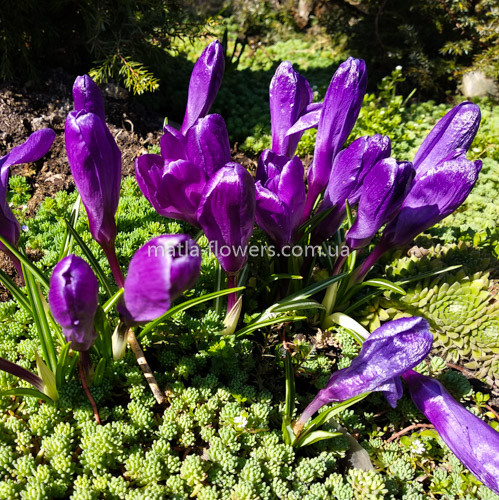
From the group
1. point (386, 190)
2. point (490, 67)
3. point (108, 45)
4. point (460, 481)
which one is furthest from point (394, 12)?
point (460, 481)

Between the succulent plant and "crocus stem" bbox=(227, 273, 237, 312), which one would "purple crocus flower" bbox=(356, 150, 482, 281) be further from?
"crocus stem" bbox=(227, 273, 237, 312)

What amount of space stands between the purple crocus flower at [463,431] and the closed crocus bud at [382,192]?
1.80 feet

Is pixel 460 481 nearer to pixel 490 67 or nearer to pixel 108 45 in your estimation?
pixel 108 45

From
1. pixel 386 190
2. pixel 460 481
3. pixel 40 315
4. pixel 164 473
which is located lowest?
pixel 460 481

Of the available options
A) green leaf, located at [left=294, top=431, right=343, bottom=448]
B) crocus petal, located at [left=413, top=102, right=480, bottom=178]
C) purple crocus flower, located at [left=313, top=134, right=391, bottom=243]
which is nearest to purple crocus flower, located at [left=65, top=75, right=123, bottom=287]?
purple crocus flower, located at [left=313, top=134, right=391, bottom=243]

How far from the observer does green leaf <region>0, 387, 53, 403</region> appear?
1.37 metres

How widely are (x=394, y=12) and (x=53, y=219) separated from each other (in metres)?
3.78

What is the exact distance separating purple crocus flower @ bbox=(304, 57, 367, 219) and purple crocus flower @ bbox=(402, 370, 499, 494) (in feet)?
2.64

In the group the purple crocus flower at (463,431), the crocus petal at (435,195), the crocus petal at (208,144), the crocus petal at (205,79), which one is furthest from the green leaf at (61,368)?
the crocus petal at (435,195)

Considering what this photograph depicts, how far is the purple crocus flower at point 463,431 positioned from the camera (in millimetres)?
1290

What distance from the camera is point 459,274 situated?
2.16 meters

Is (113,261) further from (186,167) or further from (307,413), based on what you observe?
(307,413)

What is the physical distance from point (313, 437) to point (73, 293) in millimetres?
916

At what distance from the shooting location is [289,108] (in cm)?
181
